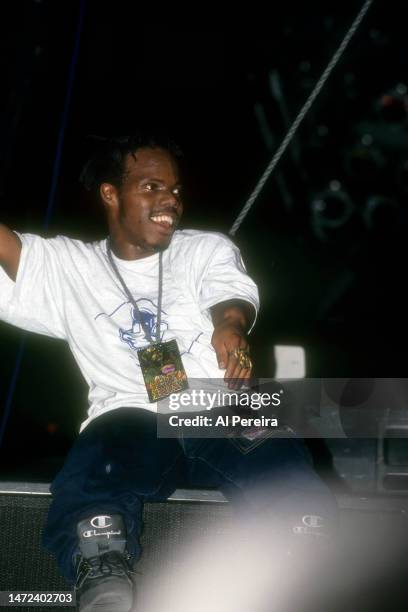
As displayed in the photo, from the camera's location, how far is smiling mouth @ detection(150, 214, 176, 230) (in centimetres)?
155

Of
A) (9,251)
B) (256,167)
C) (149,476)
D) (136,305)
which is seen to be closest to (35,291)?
(9,251)

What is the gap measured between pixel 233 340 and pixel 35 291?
499 mm

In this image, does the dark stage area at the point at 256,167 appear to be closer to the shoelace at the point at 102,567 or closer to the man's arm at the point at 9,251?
the shoelace at the point at 102,567

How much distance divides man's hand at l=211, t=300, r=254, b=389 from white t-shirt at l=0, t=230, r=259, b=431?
1.3 inches

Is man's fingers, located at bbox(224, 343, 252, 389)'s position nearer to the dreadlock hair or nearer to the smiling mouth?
the smiling mouth

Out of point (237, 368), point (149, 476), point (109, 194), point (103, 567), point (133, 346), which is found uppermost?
point (109, 194)

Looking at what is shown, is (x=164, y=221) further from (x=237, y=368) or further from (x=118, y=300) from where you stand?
(x=237, y=368)

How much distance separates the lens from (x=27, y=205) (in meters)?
2.22

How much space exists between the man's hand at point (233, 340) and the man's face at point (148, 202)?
0.27 m

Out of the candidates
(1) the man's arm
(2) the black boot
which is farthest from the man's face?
(2) the black boot

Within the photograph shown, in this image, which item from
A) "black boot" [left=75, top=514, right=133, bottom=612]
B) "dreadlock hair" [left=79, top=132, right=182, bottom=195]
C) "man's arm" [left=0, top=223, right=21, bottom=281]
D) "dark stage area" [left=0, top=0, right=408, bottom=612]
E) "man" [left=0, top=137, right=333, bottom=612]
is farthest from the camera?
"dark stage area" [left=0, top=0, right=408, bottom=612]

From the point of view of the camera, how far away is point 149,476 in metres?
1.28

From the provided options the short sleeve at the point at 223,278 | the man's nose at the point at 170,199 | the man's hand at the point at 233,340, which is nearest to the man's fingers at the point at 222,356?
the man's hand at the point at 233,340

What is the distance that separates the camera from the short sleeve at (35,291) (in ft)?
4.94
